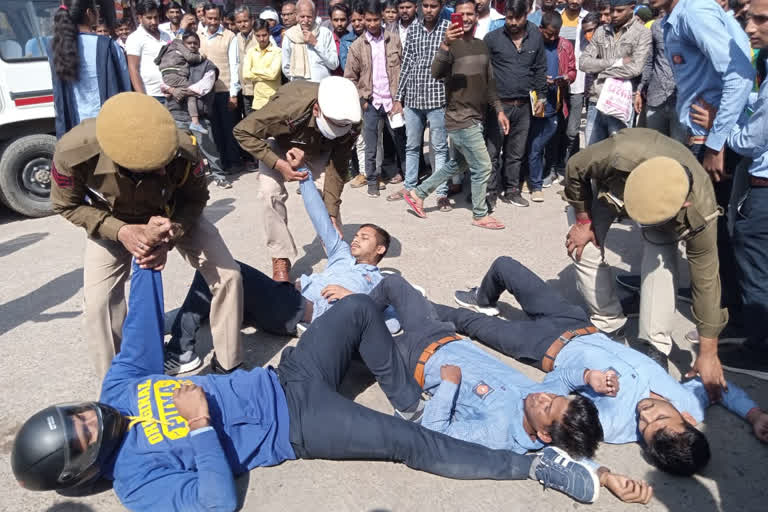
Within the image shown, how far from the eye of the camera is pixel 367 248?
12.4ft

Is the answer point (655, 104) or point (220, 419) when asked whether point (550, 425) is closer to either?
point (220, 419)

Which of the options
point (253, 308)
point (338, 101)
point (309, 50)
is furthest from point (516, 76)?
point (253, 308)

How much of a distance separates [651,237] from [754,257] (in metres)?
0.54

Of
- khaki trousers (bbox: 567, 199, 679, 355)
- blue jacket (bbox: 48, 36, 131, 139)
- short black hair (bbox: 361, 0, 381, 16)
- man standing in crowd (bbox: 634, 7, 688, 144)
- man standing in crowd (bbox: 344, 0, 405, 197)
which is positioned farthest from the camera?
man standing in crowd (bbox: 344, 0, 405, 197)

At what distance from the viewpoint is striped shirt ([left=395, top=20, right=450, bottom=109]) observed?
5.83m

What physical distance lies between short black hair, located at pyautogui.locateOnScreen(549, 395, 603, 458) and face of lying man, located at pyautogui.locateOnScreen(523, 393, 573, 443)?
0.07ft

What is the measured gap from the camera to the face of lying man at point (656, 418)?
2.56m

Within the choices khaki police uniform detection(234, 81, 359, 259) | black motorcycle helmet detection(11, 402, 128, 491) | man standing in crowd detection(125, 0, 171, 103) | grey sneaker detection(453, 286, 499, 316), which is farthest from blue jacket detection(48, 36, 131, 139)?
black motorcycle helmet detection(11, 402, 128, 491)

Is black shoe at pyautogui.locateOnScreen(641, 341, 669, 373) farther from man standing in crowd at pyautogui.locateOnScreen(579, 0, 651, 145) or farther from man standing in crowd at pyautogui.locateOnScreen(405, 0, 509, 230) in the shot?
man standing in crowd at pyautogui.locateOnScreen(579, 0, 651, 145)

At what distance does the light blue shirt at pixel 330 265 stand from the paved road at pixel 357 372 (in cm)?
41

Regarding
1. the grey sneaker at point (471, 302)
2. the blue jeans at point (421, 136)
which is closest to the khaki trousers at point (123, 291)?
the grey sneaker at point (471, 302)

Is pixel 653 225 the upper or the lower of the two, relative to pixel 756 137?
lower

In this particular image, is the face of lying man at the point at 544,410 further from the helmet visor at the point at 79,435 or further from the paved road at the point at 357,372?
the helmet visor at the point at 79,435

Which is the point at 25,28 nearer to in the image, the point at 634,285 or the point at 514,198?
the point at 514,198
